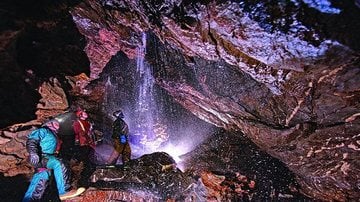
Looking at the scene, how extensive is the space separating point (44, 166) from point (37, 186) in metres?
0.44

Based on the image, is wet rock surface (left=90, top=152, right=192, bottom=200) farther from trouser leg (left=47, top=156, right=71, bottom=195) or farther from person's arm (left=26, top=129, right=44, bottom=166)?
person's arm (left=26, top=129, right=44, bottom=166)

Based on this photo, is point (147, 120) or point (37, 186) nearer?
point (37, 186)

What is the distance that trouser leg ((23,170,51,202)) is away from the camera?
5.45m

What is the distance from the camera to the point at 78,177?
241 inches

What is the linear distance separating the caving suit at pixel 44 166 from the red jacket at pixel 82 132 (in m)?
1.21

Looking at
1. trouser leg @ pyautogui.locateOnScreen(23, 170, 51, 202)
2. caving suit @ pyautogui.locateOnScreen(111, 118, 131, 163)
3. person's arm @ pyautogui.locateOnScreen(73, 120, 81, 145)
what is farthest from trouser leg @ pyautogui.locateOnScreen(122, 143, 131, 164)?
trouser leg @ pyautogui.locateOnScreen(23, 170, 51, 202)

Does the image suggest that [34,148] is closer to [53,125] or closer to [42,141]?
[42,141]

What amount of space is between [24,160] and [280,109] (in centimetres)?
771

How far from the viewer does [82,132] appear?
7.21 metres

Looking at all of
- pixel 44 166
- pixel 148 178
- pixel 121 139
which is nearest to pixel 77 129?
pixel 121 139

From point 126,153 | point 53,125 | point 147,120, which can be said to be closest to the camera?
point 53,125

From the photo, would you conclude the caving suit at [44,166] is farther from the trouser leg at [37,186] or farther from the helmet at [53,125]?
the helmet at [53,125]

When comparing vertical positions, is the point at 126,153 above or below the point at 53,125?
below

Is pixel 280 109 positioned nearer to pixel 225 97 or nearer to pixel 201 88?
pixel 225 97
